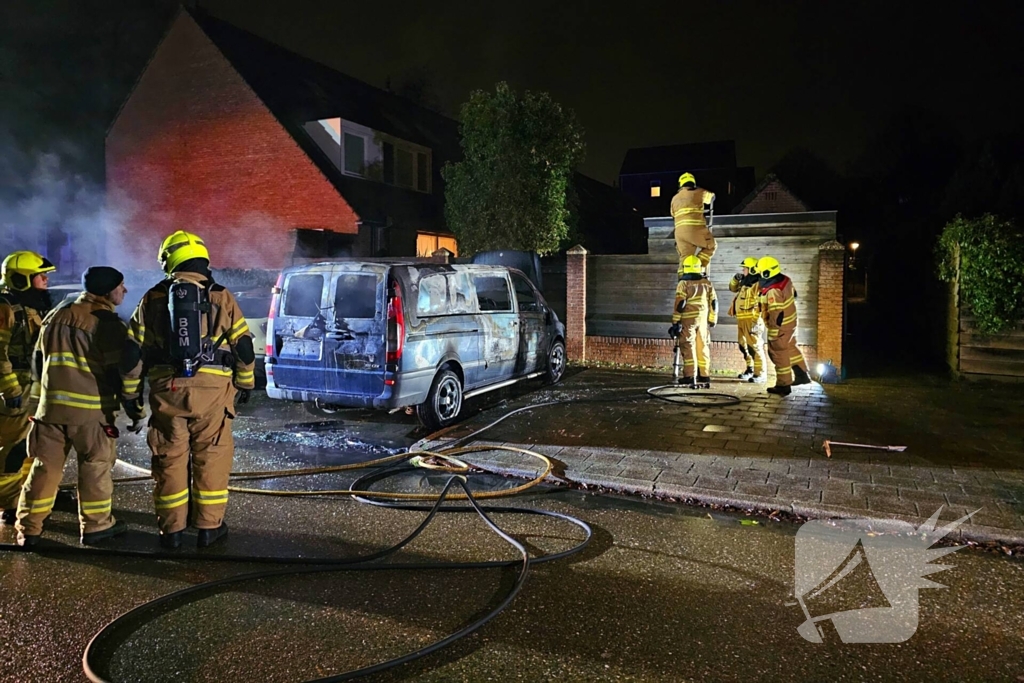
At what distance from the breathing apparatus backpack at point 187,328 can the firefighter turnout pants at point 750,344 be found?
8036 millimetres

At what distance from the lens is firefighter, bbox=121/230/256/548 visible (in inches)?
170

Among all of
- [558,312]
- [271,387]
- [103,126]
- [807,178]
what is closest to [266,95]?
[103,126]

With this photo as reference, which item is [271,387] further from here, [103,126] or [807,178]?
[807,178]

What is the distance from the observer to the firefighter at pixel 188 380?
4328 millimetres

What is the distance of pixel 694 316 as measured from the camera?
9.82m

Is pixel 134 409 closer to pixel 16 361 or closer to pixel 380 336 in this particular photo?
pixel 16 361

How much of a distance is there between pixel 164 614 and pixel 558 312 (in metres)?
10.4

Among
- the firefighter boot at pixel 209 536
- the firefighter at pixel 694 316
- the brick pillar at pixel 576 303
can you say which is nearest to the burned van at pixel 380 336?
the firefighter boot at pixel 209 536

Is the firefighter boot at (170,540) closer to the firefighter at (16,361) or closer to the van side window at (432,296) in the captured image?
the firefighter at (16,361)

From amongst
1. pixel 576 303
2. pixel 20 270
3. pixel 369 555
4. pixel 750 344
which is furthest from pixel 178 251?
pixel 576 303

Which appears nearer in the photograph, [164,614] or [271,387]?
[164,614]

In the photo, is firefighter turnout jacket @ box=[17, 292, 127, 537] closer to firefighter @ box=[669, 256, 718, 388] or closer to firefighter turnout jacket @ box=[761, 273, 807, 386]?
firefighter @ box=[669, 256, 718, 388]

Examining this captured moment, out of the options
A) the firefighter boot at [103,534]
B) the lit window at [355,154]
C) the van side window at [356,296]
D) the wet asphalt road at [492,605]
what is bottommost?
the wet asphalt road at [492,605]

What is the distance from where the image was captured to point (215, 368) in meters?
4.46
